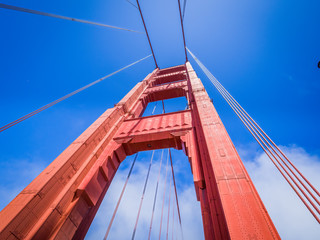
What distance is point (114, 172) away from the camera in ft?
18.2

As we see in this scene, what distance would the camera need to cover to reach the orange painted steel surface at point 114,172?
8.20ft

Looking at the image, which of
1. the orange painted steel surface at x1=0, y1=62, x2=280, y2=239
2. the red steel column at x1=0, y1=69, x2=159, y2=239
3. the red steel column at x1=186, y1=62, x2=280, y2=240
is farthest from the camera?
the red steel column at x1=0, y1=69, x2=159, y2=239

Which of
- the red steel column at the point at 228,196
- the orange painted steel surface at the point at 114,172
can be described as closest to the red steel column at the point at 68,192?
the orange painted steel surface at the point at 114,172

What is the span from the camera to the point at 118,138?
626 cm

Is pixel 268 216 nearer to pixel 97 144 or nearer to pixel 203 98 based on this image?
pixel 203 98

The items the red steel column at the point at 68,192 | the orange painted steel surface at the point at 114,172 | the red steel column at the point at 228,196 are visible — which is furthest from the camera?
the red steel column at the point at 68,192

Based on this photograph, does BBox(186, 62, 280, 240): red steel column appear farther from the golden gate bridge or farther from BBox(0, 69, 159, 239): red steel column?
BBox(0, 69, 159, 239): red steel column

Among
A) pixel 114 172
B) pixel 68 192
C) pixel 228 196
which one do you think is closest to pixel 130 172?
pixel 114 172

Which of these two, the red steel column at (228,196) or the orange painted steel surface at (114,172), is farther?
the orange painted steel surface at (114,172)

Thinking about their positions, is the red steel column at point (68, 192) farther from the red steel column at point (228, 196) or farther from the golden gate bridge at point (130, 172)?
the red steel column at point (228, 196)

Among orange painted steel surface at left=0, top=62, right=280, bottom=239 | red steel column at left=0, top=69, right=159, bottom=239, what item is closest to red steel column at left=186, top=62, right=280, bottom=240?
orange painted steel surface at left=0, top=62, right=280, bottom=239

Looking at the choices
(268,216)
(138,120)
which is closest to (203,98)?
(138,120)

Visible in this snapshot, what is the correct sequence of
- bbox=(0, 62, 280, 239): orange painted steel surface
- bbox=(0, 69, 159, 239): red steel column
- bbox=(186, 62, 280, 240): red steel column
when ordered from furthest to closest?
bbox=(0, 69, 159, 239): red steel column, bbox=(0, 62, 280, 239): orange painted steel surface, bbox=(186, 62, 280, 240): red steel column

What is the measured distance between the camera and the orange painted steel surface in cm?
250
